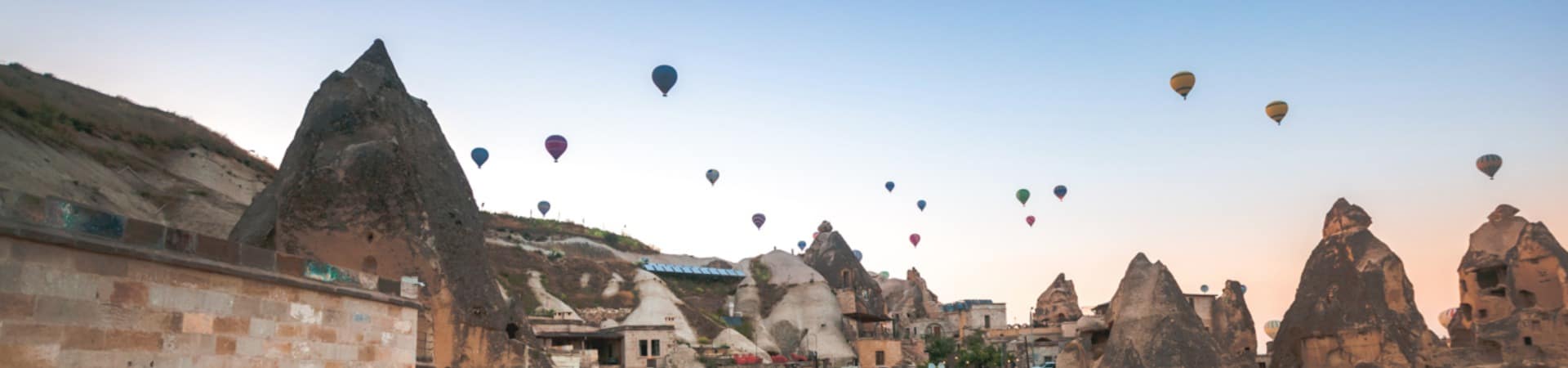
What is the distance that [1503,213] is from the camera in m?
42.0

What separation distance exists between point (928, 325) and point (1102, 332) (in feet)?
168

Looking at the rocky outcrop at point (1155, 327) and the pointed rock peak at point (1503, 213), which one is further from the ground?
the pointed rock peak at point (1503, 213)

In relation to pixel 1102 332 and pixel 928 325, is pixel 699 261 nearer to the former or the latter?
pixel 928 325

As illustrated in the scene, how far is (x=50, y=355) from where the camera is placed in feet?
26.5

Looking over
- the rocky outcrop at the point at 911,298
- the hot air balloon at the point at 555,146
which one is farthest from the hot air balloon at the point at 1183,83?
the rocky outcrop at the point at 911,298

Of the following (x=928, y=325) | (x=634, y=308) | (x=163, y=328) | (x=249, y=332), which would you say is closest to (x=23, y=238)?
(x=163, y=328)

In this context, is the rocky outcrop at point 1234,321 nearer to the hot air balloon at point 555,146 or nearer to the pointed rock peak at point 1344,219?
the pointed rock peak at point 1344,219

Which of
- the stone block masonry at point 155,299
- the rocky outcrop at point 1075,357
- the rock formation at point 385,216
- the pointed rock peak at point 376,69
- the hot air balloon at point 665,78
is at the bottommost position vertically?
the rocky outcrop at point 1075,357

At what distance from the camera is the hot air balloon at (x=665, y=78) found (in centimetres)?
4503

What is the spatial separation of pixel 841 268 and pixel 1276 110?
35.8 m

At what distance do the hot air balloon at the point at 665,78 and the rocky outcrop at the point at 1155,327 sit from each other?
68.4ft

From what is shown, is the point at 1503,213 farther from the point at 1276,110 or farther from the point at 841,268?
the point at 841,268

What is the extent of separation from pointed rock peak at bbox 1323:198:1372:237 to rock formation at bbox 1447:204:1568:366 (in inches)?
226

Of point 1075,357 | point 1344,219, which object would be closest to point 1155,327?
point 1075,357
